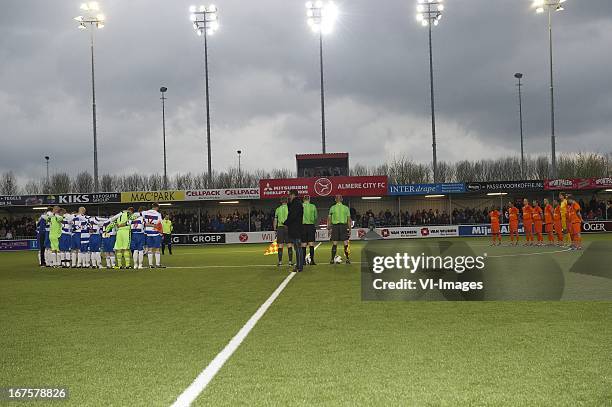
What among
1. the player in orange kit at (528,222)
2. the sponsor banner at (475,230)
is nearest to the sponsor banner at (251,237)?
the sponsor banner at (475,230)

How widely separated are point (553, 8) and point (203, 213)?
31390 millimetres

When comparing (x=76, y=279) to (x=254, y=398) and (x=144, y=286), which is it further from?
(x=254, y=398)

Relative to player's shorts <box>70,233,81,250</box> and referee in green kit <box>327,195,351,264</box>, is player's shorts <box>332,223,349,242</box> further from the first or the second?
player's shorts <box>70,233,81,250</box>

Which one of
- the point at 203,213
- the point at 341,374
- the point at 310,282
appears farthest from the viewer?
the point at 203,213

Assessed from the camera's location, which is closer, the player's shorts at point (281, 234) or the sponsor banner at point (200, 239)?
the player's shorts at point (281, 234)

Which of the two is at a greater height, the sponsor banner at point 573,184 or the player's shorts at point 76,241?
the sponsor banner at point 573,184

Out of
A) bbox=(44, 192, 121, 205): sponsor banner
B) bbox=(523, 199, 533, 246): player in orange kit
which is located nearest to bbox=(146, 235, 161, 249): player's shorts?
bbox=(523, 199, 533, 246): player in orange kit

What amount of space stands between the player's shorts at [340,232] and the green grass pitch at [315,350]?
6.84m

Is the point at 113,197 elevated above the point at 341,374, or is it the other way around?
the point at 113,197

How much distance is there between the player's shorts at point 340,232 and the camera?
17.8 metres

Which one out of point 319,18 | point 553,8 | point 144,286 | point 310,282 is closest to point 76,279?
point 144,286

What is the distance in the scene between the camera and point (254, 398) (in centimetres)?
455

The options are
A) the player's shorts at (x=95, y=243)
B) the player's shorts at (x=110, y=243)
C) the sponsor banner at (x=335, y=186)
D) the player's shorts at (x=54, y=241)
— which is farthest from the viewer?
the sponsor banner at (x=335, y=186)

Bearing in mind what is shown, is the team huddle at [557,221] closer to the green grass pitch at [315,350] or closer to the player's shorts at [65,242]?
the green grass pitch at [315,350]
